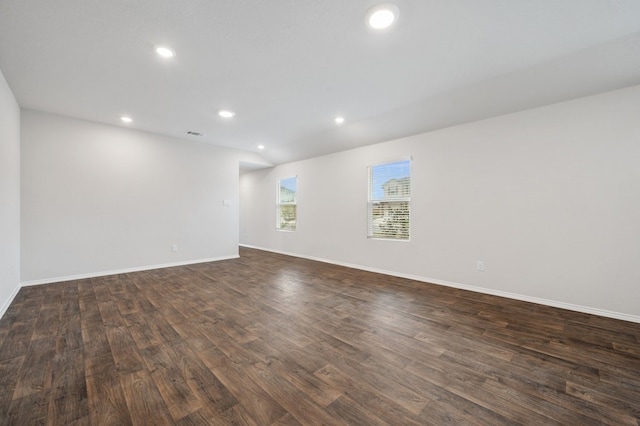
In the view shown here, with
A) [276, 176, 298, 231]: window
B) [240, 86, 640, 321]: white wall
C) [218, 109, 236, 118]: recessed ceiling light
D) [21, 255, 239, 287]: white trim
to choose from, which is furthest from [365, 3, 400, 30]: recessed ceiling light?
[21, 255, 239, 287]: white trim

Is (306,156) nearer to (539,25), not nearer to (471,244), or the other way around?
(471,244)

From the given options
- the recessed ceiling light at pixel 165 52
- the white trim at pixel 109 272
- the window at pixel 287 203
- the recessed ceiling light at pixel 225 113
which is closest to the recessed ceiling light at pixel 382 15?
the recessed ceiling light at pixel 165 52

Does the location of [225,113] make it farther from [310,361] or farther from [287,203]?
[310,361]

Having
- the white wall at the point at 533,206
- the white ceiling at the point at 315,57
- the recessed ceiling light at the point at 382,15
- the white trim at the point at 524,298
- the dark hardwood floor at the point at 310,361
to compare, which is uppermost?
the white ceiling at the point at 315,57

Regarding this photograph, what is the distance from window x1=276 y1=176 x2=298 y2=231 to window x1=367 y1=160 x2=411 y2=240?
2.27 meters

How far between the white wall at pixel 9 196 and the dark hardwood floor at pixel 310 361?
311 mm

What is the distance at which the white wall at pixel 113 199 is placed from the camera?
384 centimetres

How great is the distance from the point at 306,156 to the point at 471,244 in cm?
395

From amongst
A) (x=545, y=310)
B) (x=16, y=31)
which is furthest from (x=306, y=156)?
(x=545, y=310)

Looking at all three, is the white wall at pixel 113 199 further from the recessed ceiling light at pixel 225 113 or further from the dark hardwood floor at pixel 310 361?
the recessed ceiling light at pixel 225 113

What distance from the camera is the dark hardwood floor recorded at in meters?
1.42

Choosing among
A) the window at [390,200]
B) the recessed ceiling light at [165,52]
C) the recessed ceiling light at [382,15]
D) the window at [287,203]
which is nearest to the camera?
the recessed ceiling light at [382,15]

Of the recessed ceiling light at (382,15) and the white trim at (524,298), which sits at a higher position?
the recessed ceiling light at (382,15)

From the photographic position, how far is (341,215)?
5.39 metres
